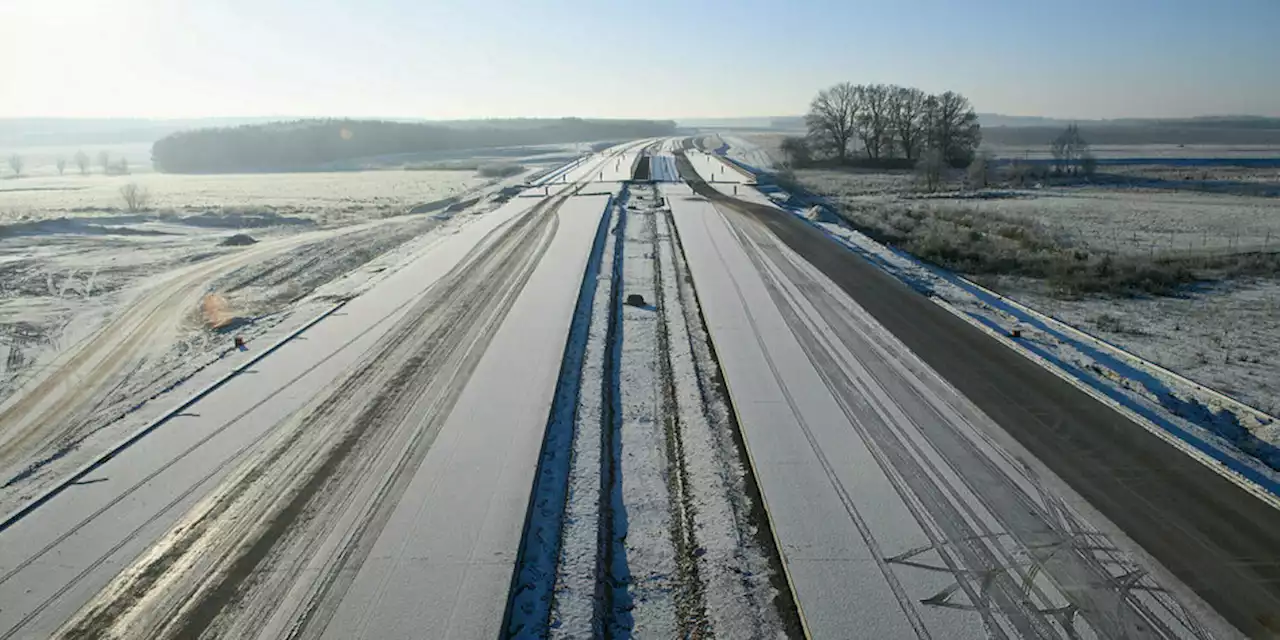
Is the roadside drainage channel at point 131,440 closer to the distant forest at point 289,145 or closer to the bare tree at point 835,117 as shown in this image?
the bare tree at point 835,117

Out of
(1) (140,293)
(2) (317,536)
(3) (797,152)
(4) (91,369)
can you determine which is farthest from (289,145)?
(2) (317,536)

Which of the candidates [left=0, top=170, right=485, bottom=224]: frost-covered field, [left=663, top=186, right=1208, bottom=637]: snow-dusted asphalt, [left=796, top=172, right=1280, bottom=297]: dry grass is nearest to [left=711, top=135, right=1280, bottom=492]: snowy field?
[left=796, top=172, right=1280, bottom=297]: dry grass

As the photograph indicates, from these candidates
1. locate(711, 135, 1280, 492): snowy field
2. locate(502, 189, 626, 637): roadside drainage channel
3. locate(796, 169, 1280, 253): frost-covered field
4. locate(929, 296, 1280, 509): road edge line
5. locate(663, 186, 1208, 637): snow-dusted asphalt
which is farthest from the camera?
locate(796, 169, 1280, 253): frost-covered field

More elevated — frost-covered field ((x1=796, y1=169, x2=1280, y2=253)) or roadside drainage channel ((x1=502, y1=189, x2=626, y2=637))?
frost-covered field ((x1=796, y1=169, x2=1280, y2=253))

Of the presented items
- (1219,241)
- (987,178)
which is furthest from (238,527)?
(987,178)

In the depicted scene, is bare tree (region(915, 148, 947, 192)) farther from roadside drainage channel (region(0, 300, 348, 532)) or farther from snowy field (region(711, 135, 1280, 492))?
roadside drainage channel (region(0, 300, 348, 532))

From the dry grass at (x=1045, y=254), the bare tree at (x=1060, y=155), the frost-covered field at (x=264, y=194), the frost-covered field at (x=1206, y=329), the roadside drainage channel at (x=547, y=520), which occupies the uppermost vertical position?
the bare tree at (x=1060, y=155)

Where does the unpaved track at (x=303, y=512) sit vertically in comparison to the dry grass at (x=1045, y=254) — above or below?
below

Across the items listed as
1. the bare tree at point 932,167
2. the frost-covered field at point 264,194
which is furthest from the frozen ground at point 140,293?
the bare tree at point 932,167
